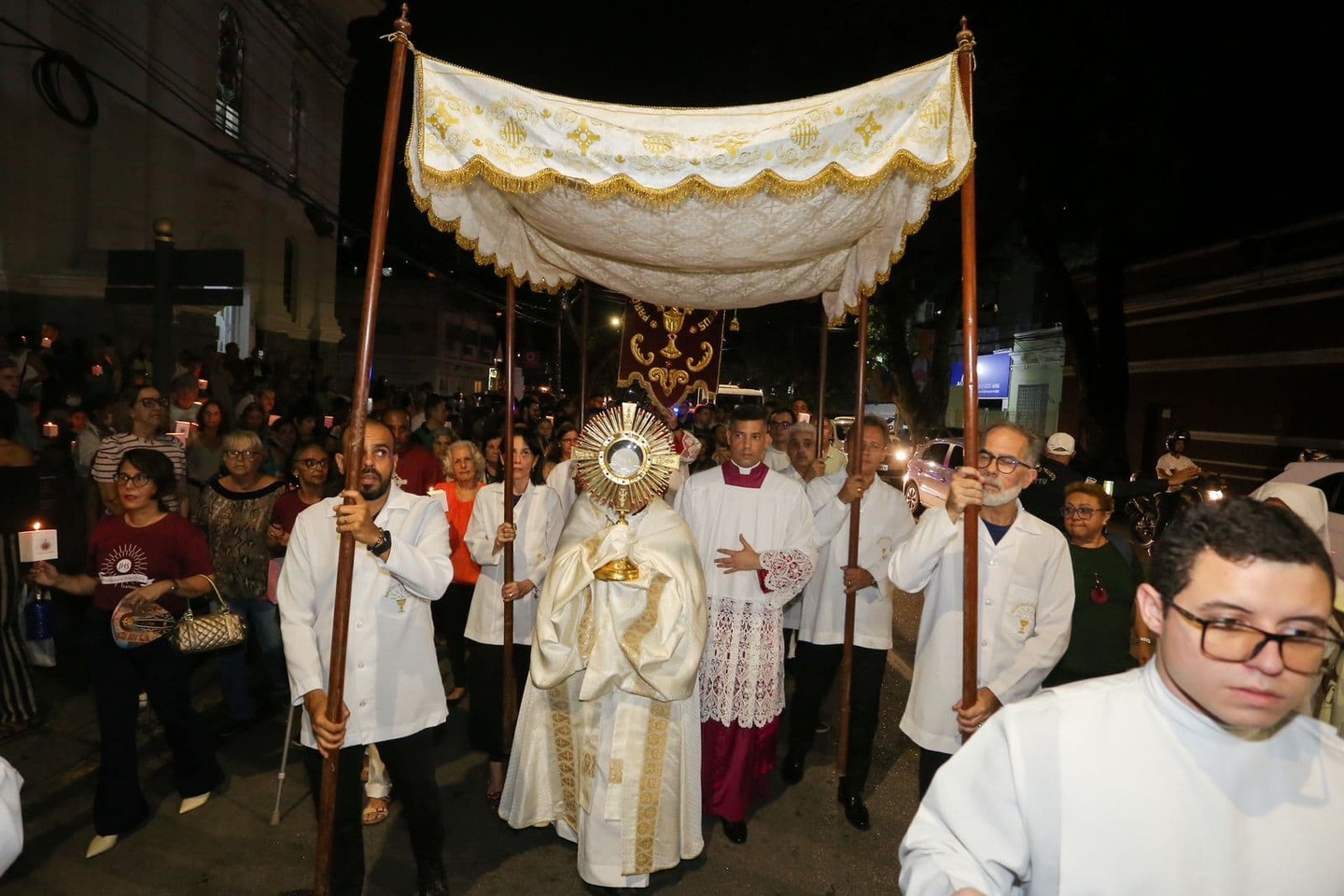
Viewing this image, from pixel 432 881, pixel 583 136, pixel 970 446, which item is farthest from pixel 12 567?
pixel 970 446

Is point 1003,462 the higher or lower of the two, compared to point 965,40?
lower

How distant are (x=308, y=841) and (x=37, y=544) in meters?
2.06

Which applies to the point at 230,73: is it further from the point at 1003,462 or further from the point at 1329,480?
the point at 1329,480

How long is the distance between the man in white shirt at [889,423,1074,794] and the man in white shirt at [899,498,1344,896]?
1842 mm

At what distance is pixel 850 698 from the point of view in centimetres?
481

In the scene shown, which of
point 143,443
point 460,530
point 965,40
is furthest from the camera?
point 143,443

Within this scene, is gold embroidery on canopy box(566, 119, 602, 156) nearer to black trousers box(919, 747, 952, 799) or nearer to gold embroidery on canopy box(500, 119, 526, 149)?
gold embroidery on canopy box(500, 119, 526, 149)

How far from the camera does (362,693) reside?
3.38 metres

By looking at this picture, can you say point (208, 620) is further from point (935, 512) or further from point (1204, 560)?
point (1204, 560)

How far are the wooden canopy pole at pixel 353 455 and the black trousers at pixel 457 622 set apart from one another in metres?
2.36

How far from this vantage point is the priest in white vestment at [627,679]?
375 cm

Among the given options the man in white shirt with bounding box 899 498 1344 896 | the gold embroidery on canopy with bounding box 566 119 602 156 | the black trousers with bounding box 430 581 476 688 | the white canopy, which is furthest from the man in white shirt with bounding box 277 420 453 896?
the man in white shirt with bounding box 899 498 1344 896

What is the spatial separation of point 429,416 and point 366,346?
738 cm

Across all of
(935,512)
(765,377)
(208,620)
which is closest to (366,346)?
(208,620)
